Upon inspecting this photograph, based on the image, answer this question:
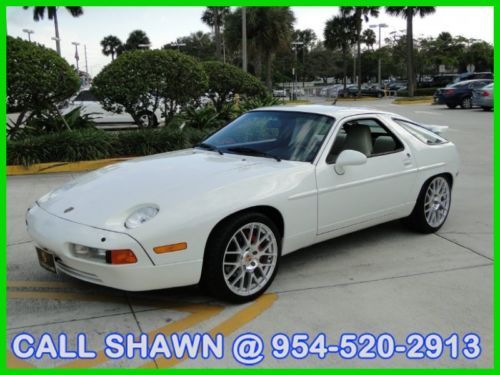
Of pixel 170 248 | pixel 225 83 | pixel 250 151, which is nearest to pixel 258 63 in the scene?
pixel 225 83

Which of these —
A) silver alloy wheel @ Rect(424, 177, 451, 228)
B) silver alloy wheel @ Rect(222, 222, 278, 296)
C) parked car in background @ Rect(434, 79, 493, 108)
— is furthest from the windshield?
parked car in background @ Rect(434, 79, 493, 108)

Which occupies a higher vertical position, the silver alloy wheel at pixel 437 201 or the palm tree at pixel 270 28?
the palm tree at pixel 270 28

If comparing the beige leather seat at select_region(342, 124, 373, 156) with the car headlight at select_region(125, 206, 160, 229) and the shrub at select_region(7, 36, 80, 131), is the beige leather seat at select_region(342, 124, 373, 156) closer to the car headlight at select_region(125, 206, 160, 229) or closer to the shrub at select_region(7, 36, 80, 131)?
the car headlight at select_region(125, 206, 160, 229)

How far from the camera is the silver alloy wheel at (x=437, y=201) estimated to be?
5496 millimetres

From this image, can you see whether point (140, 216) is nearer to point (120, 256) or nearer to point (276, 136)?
Result: point (120, 256)

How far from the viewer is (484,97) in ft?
72.8

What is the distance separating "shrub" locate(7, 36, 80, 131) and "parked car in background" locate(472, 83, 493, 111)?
1764 cm

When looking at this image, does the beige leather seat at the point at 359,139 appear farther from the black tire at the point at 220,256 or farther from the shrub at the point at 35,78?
the shrub at the point at 35,78

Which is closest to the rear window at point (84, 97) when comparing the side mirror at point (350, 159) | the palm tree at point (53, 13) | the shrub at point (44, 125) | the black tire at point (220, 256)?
the shrub at point (44, 125)

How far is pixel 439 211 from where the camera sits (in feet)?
18.6

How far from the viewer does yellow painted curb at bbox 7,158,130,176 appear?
901 cm

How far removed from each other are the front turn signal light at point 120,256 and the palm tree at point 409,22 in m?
34.2

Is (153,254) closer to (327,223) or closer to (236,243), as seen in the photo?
(236,243)

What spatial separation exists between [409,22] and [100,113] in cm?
2891
